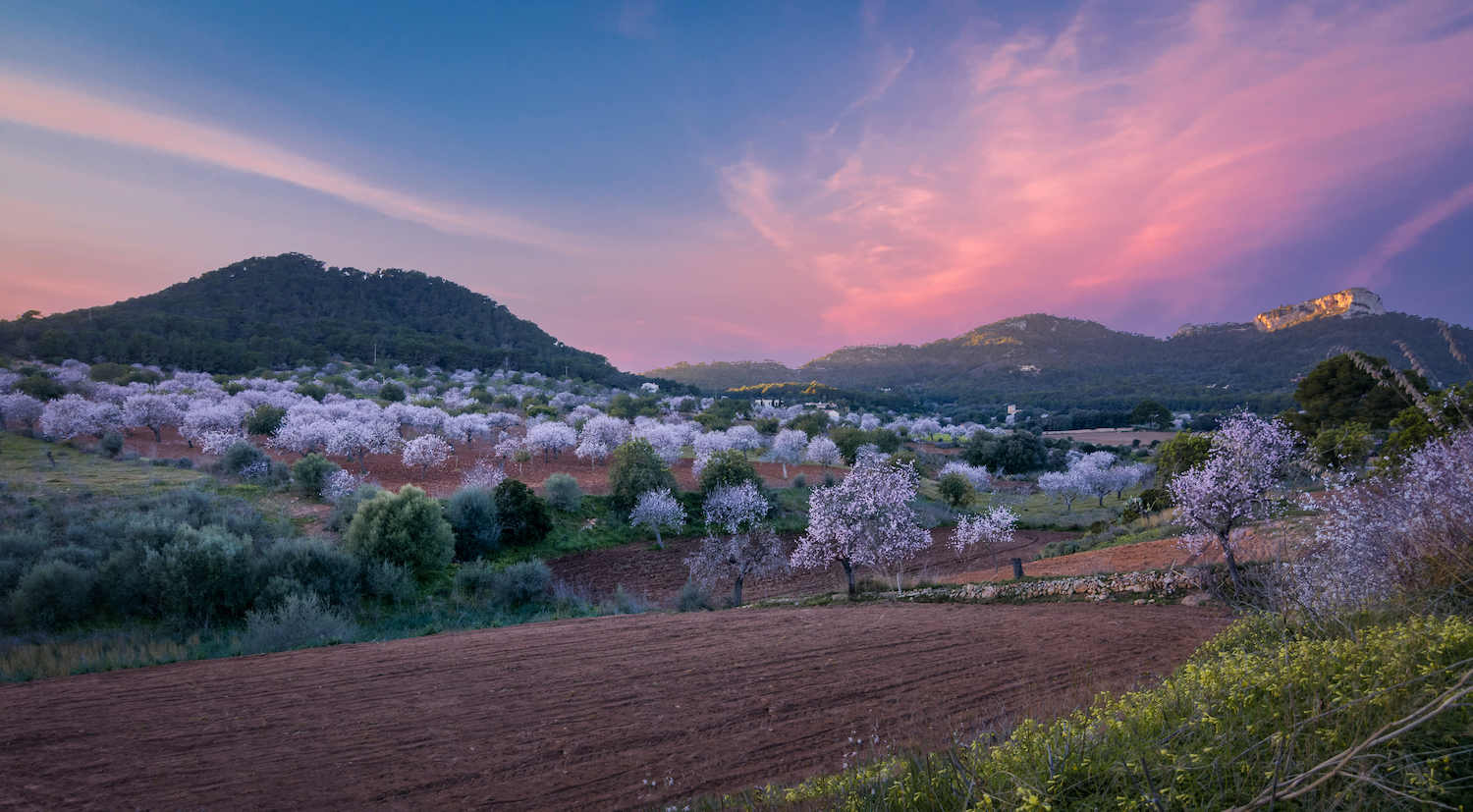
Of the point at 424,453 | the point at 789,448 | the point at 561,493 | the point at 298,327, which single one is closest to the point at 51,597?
the point at 561,493

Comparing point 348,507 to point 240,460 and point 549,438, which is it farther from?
point 549,438

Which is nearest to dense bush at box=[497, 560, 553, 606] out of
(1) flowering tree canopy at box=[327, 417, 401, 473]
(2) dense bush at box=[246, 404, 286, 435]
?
(1) flowering tree canopy at box=[327, 417, 401, 473]

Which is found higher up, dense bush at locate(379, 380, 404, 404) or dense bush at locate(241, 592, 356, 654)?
dense bush at locate(379, 380, 404, 404)

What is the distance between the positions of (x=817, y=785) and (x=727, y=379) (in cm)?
15999

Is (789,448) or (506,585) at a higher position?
(789,448)

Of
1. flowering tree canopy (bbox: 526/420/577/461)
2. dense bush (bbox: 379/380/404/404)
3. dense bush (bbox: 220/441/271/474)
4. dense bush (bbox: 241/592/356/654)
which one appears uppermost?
dense bush (bbox: 379/380/404/404)

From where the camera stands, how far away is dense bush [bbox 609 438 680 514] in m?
28.8

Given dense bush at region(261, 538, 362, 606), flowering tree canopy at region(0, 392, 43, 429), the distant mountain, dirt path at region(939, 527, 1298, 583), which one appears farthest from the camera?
the distant mountain

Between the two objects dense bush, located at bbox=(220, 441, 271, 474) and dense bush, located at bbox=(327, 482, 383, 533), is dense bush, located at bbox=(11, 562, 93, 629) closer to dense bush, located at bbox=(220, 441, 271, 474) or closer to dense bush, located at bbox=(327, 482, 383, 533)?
dense bush, located at bbox=(327, 482, 383, 533)

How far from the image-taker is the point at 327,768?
6223 millimetres

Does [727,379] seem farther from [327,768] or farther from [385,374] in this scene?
[327,768]

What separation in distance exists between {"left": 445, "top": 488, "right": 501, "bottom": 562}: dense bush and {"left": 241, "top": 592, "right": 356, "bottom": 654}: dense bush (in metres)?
8.04

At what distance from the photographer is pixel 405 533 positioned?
58.0 ft

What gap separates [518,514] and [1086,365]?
139164 millimetres
